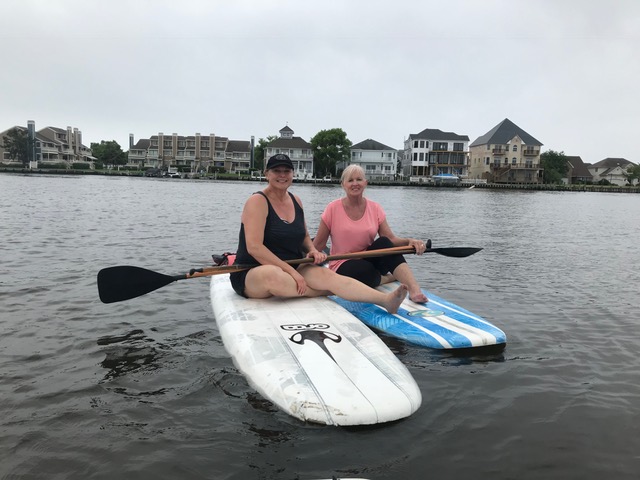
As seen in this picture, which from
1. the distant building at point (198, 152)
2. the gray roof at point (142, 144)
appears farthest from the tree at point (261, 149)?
the gray roof at point (142, 144)

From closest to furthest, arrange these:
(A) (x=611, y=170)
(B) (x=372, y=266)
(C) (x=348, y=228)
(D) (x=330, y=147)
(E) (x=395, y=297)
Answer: (E) (x=395, y=297), (B) (x=372, y=266), (C) (x=348, y=228), (D) (x=330, y=147), (A) (x=611, y=170)

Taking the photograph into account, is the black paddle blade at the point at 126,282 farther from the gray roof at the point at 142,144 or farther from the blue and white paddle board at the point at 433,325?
the gray roof at the point at 142,144

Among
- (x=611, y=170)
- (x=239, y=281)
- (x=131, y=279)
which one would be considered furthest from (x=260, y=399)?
(x=611, y=170)

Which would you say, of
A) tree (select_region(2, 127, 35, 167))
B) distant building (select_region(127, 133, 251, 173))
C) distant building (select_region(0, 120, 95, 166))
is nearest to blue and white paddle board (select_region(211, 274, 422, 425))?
distant building (select_region(127, 133, 251, 173))

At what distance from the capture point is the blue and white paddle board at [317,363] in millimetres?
3578

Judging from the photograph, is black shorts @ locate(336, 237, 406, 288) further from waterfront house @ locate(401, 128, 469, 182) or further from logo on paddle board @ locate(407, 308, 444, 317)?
waterfront house @ locate(401, 128, 469, 182)

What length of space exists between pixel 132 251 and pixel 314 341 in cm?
871

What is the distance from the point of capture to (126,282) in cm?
595

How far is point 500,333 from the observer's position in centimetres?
551

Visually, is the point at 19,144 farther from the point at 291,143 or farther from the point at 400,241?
the point at 400,241

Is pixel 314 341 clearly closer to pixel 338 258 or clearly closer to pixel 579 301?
pixel 338 258

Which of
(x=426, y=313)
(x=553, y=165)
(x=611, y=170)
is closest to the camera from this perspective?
(x=426, y=313)

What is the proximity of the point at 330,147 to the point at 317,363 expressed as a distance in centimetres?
8678

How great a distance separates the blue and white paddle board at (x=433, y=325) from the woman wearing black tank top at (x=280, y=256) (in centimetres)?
34
